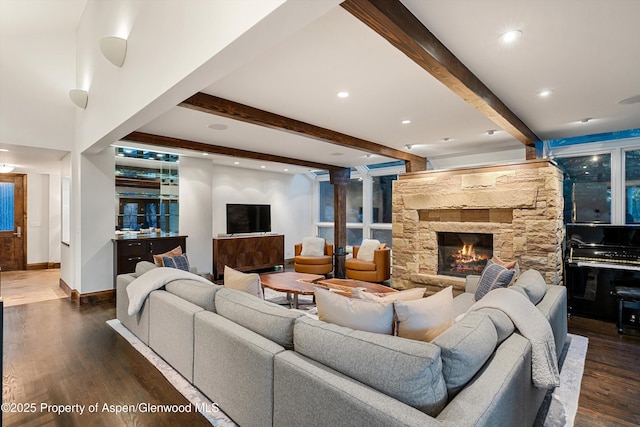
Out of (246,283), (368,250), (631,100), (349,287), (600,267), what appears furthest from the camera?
(368,250)

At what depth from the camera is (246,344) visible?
6.06ft

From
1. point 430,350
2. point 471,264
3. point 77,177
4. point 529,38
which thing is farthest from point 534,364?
point 77,177

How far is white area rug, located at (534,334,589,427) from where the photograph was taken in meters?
2.07

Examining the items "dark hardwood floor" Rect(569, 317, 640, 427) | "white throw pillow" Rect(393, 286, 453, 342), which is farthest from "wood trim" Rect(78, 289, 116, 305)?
"dark hardwood floor" Rect(569, 317, 640, 427)

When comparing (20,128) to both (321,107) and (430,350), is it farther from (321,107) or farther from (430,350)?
(430,350)

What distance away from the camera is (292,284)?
424cm

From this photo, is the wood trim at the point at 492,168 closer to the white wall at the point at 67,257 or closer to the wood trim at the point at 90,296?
the wood trim at the point at 90,296

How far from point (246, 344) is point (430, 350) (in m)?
1.03

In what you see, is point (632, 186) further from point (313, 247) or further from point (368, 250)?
point (313, 247)

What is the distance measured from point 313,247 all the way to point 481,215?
3401 mm

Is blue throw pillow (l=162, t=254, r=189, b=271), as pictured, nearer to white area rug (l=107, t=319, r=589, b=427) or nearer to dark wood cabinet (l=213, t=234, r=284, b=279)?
white area rug (l=107, t=319, r=589, b=427)

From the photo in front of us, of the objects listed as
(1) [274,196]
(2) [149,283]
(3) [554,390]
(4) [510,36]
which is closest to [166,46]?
(2) [149,283]

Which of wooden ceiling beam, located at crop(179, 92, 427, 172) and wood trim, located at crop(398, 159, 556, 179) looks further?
wood trim, located at crop(398, 159, 556, 179)

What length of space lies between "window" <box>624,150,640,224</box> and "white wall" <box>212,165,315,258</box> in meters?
6.70
